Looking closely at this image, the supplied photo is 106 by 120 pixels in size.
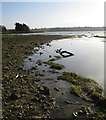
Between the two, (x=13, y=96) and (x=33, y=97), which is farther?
(x=33, y=97)

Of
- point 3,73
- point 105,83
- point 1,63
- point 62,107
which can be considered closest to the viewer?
point 62,107

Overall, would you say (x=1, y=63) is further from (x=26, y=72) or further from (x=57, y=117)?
(x=57, y=117)

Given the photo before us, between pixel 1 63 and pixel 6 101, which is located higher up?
pixel 1 63

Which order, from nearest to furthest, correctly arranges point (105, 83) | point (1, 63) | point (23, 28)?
1. point (105, 83)
2. point (1, 63)
3. point (23, 28)

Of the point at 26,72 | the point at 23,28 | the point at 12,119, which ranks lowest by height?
the point at 12,119

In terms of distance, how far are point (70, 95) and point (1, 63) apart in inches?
559

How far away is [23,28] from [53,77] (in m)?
173

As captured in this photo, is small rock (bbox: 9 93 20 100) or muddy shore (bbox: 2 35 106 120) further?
small rock (bbox: 9 93 20 100)

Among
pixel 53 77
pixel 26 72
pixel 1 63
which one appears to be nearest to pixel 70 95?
pixel 53 77

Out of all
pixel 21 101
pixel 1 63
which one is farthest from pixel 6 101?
pixel 1 63

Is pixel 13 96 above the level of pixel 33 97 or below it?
above

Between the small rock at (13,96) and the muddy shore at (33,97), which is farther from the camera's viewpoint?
the small rock at (13,96)

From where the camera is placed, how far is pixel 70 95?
62.4 ft

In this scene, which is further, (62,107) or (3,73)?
(3,73)
